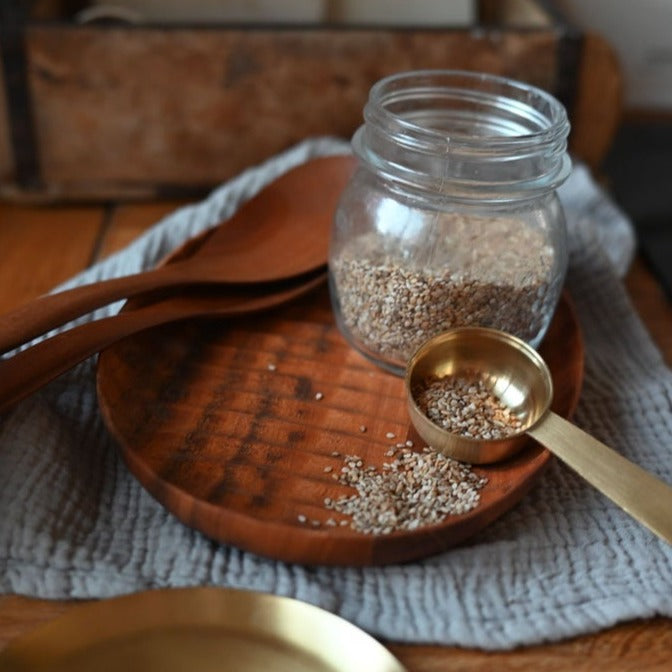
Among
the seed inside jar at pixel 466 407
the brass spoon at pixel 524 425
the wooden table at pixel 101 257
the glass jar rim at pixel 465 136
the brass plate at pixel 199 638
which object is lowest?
the wooden table at pixel 101 257

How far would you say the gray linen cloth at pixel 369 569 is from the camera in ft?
1.37

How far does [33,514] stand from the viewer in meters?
0.44

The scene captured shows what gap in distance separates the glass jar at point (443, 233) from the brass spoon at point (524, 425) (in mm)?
23

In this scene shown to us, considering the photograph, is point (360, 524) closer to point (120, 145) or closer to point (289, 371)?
point (289, 371)

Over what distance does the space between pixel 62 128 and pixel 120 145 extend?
2.1 inches

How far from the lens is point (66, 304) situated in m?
0.50

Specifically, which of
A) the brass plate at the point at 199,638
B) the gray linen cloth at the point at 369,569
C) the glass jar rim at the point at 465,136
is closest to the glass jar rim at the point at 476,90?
the glass jar rim at the point at 465,136

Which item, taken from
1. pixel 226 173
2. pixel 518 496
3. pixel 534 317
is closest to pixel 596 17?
pixel 226 173

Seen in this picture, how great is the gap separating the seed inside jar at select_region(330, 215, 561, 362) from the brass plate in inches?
8.0

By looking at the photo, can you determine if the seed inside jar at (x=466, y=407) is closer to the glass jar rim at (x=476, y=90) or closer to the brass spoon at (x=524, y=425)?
the brass spoon at (x=524, y=425)

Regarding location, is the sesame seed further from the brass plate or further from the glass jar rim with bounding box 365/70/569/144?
the glass jar rim with bounding box 365/70/569/144

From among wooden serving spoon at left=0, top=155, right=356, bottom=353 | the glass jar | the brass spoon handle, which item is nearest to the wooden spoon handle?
wooden serving spoon at left=0, top=155, right=356, bottom=353

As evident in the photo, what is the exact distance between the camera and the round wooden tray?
43 centimetres

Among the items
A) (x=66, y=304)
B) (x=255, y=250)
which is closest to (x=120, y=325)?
(x=66, y=304)
